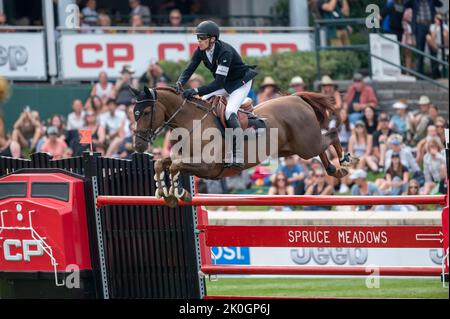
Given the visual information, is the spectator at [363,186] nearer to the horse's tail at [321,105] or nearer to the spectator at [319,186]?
the spectator at [319,186]

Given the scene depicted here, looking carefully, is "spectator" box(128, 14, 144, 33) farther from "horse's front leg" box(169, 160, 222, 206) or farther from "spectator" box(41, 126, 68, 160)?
"horse's front leg" box(169, 160, 222, 206)

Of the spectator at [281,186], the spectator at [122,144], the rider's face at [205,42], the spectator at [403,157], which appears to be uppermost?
the rider's face at [205,42]

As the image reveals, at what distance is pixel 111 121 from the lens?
17.1m

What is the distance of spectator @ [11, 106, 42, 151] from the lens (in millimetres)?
16984

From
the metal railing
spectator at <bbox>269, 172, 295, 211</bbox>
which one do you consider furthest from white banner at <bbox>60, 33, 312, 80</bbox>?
spectator at <bbox>269, 172, 295, 211</bbox>

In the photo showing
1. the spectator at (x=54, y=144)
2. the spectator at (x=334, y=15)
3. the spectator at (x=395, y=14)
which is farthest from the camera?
the spectator at (x=334, y=15)

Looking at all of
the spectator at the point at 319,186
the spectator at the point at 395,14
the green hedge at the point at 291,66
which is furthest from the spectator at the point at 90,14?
the spectator at the point at 319,186

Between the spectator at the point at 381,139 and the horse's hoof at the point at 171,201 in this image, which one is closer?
the horse's hoof at the point at 171,201

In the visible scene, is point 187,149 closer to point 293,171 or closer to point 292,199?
point 292,199

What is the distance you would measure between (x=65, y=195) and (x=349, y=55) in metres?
9.26

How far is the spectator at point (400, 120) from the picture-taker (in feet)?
52.1

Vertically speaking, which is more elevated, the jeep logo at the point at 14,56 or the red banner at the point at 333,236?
the jeep logo at the point at 14,56

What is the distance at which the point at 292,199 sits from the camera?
9133mm

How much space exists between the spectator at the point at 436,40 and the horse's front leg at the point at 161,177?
840cm
